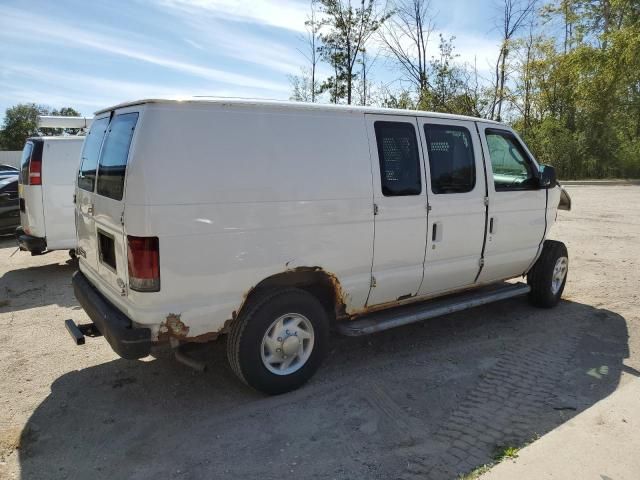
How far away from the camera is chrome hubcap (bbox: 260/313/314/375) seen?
3.70 meters

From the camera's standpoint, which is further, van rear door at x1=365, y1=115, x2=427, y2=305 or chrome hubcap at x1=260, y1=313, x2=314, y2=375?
van rear door at x1=365, y1=115, x2=427, y2=305

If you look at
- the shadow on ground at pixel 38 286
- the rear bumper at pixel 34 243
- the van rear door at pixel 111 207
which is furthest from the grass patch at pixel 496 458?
the rear bumper at pixel 34 243

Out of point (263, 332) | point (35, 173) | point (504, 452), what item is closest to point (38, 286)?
point (35, 173)

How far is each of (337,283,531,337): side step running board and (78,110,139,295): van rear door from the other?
1814 millimetres

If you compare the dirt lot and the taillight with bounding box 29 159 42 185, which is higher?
the taillight with bounding box 29 159 42 185

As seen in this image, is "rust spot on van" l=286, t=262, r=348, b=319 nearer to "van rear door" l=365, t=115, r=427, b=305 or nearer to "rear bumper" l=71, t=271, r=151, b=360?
"van rear door" l=365, t=115, r=427, b=305

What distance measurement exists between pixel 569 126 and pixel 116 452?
29228 millimetres

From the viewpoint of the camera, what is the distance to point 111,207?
11.2 feet

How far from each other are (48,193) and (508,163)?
6.33 meters

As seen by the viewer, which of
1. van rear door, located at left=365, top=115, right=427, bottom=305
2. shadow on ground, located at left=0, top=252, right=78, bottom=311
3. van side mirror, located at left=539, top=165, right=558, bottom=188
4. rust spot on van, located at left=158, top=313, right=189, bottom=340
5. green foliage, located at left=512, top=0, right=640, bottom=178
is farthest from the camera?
green foliage, located at left=512, top=0, right=640, bottom=178

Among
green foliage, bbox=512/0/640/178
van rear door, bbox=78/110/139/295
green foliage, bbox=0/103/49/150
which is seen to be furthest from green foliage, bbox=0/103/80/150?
van rear door, bbox=78/110/139/295

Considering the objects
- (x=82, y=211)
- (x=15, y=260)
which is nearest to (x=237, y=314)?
(x=82, y=211)

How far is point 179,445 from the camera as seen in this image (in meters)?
3.19

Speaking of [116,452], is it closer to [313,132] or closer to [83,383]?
[83,383]
